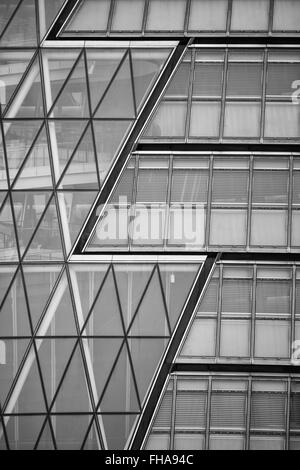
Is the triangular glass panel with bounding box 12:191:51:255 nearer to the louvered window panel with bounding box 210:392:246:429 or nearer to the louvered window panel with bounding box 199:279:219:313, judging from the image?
the louvered window panel with bounding box 199:279:219:313

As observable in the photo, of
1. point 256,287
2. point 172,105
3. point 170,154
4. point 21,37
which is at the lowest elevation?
point 256,287

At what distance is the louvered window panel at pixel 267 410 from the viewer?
57.8 feet

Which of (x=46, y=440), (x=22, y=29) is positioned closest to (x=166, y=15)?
(x=22, y=29)

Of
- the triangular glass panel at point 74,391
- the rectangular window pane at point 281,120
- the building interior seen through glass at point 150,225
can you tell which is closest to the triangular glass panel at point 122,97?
the building interior seen through glass at point 150,225

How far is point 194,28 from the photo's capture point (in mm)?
18062

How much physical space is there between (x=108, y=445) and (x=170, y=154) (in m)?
7.19

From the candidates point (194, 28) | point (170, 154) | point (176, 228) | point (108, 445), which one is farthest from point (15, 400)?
point (194, 28)

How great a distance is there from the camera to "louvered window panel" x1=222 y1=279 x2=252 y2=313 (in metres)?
17.8

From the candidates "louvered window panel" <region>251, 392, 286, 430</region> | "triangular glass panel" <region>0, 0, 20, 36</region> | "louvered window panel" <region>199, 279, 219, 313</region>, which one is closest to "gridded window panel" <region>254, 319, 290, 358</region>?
"louvered window panel" <region>251, 392, 286, 430</region>

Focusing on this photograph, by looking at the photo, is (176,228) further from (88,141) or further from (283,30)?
(283,30)

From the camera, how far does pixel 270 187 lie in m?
17.9

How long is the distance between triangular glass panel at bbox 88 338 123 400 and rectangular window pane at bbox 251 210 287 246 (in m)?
4.11

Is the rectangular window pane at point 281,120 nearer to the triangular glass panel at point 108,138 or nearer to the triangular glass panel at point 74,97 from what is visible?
the triangular glass panel at point 108,138

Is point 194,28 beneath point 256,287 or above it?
above
